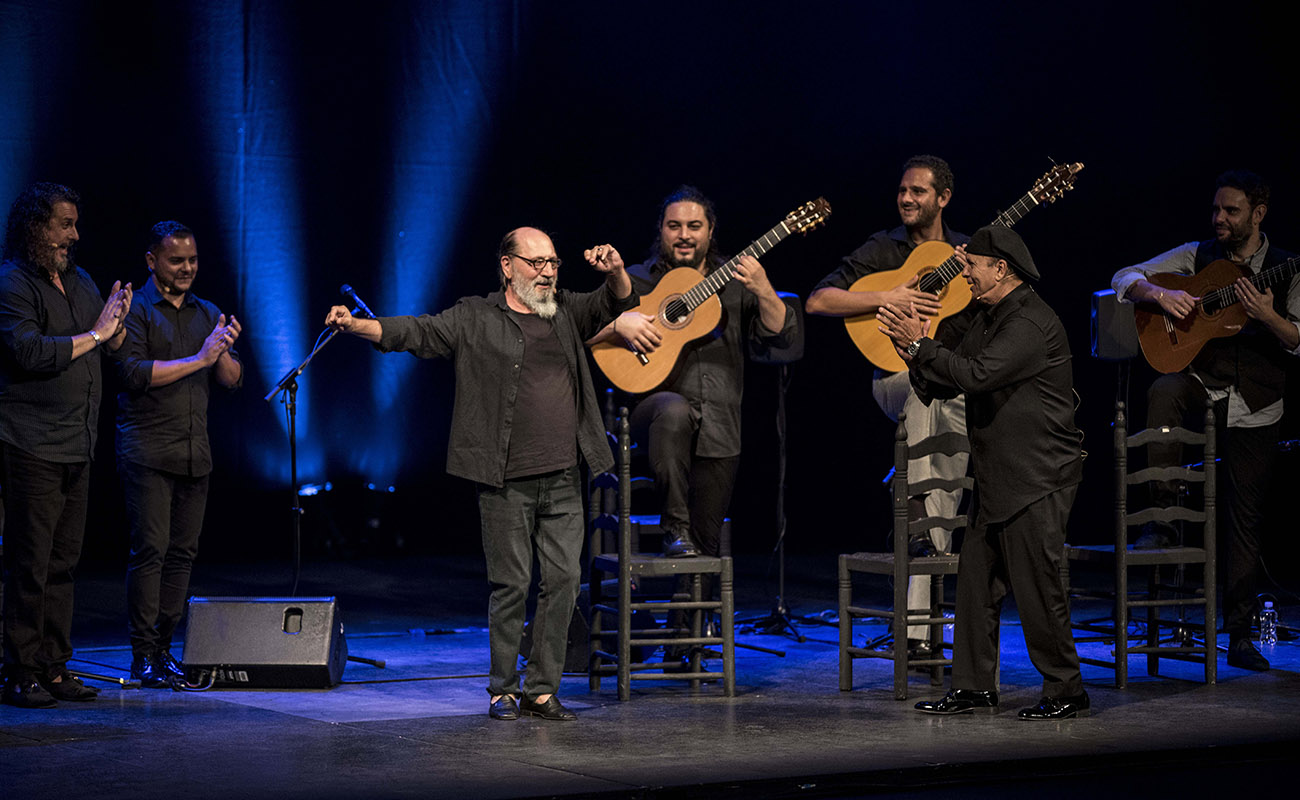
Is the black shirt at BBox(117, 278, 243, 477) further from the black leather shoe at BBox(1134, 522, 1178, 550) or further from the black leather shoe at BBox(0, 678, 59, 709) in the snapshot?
the black leather shoe at BBox(1134, 522, 1178, 550)

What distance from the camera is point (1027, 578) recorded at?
16.6 feet

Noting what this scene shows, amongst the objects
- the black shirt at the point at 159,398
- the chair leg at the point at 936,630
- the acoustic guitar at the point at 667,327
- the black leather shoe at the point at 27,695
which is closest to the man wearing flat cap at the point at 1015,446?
the chair leg at the point at 936,630

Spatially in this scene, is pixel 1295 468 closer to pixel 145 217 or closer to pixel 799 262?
pixel 799 262

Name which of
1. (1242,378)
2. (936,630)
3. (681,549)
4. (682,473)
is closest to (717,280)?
(682,473)

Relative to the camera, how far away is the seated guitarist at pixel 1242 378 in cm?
637

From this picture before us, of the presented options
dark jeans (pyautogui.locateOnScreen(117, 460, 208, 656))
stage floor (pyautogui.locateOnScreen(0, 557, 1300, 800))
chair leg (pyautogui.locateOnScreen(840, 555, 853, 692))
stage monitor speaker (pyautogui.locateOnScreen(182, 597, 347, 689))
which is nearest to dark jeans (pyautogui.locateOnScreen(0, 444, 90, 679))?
stage floor (pyautogui.locateOnScreen(0, 557, 1300, 800))

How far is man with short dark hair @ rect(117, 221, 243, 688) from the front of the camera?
225 inches

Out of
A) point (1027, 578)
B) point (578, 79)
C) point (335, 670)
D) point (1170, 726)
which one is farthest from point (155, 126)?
point (1170, 726)

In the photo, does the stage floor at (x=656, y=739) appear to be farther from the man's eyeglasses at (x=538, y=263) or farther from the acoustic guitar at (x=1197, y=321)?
the man's eyeglasses at (x=538, y=263)

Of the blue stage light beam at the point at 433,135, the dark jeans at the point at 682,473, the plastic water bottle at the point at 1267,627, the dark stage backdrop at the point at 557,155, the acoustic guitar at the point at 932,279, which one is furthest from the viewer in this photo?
the blue stage light beam at the point at 433,135

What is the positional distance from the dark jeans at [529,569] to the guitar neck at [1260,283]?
2948 mm

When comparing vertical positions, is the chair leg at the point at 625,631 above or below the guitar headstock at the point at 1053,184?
below

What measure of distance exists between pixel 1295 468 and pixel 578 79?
474cm

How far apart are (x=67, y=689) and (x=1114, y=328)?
4.55 m
